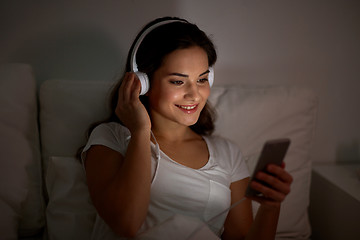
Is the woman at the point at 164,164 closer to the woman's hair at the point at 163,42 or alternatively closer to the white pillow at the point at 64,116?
the woman's hair at the point at 163,42

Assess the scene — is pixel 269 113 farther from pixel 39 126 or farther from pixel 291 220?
pixel 39 126

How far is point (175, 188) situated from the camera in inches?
40.6

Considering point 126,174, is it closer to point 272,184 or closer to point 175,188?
point 175,188

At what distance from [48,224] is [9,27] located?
2.55 feet

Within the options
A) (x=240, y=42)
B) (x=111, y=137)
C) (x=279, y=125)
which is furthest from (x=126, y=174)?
(x=240, y=42)

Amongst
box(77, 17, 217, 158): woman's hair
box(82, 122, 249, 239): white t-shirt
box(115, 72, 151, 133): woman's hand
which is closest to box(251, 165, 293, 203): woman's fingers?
box(82, 122, 249, 239): white t-shirt

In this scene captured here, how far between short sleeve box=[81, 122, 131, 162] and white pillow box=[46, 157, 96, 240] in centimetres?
12

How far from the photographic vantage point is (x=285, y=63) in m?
1.52

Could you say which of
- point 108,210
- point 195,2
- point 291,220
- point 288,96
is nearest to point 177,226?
point 108,210

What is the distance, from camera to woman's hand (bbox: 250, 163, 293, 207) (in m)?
0.84

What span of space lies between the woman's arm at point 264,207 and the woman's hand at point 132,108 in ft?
1.19

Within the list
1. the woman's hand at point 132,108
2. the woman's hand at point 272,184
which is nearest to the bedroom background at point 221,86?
the woman's hand at point 132,108

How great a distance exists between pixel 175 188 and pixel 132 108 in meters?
0.29

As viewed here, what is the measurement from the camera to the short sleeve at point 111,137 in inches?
39.0
